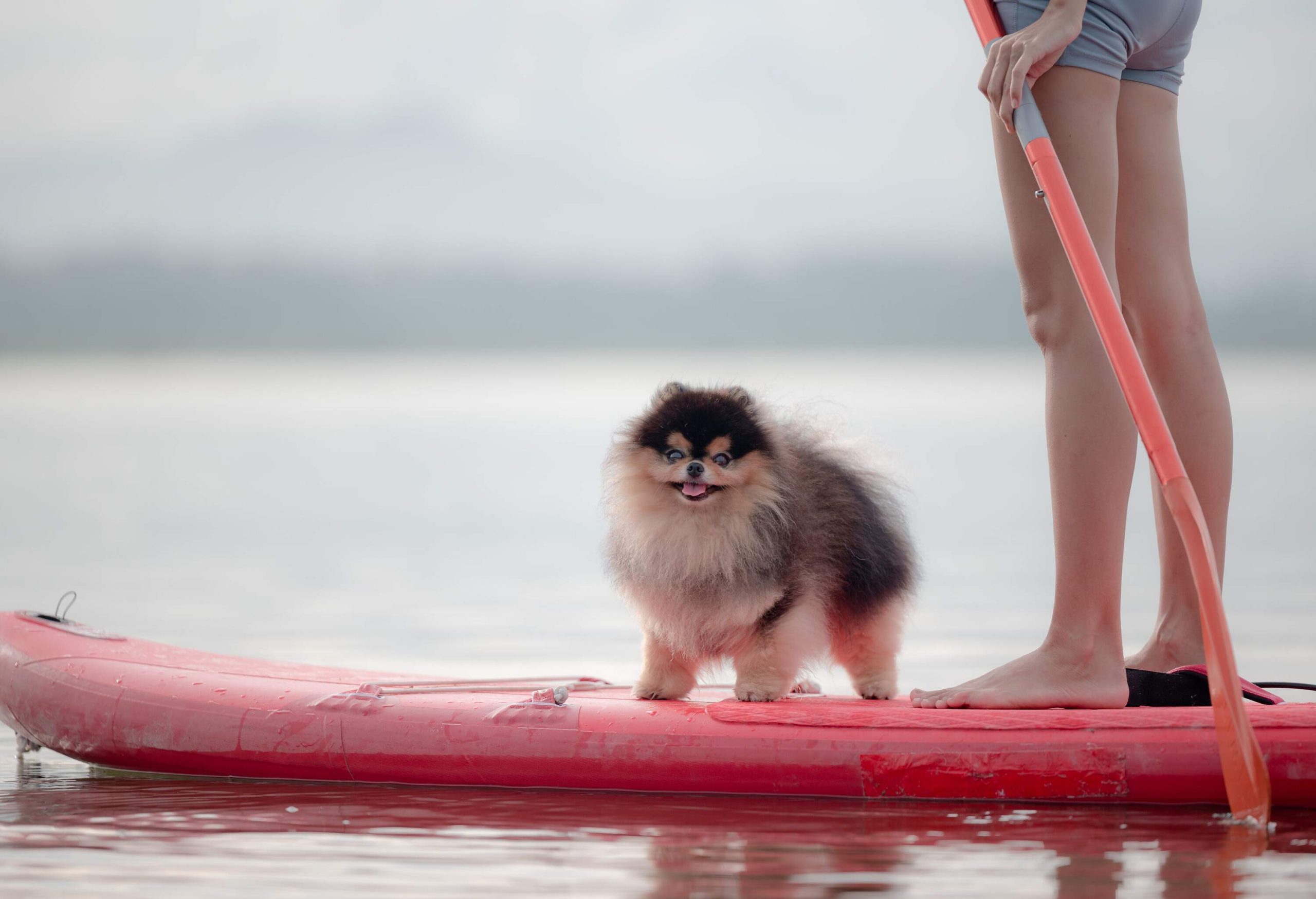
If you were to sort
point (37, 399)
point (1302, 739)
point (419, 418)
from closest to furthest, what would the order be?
point (1302, 739) < point (419, 418) < point (37, 399)

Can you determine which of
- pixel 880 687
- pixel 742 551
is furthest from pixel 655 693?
pixel 880 687

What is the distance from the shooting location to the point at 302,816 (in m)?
2.69

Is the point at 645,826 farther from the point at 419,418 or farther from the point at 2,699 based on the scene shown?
the point at 419,418

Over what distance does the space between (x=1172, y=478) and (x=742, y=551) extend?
90cm

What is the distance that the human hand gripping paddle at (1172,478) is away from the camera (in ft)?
8.07

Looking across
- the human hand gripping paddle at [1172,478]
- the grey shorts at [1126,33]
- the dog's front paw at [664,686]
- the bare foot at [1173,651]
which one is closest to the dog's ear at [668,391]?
the dog's front paw at [664,686]

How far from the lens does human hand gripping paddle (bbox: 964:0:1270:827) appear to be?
246 centimetres

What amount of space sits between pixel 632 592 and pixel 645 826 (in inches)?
26.6

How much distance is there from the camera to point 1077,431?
2.72 m

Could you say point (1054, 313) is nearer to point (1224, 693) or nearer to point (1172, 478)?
point (1172, 478)

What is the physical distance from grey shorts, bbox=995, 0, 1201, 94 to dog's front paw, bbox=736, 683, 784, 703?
1.43m

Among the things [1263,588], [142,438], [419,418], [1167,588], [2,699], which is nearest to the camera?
[1167,588]

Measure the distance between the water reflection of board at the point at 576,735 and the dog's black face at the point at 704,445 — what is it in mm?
478

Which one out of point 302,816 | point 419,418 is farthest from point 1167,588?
point 419,418
